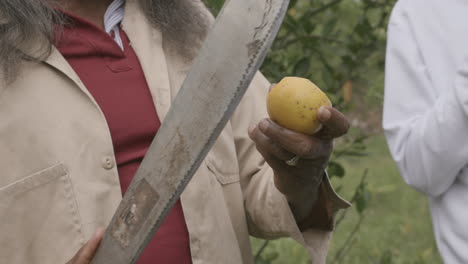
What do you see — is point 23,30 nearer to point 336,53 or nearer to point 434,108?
point 434,108

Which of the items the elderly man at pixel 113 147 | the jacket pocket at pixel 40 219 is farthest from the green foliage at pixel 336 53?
the jacket pocket at pixel 40 219

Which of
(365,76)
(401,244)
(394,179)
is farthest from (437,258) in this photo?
(365,76)

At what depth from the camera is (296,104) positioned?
1.75 meters

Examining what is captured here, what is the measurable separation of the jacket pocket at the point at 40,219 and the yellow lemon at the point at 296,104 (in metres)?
0.48

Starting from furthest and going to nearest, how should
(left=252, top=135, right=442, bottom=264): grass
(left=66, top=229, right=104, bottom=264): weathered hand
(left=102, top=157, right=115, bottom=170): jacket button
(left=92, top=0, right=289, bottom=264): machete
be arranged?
1. (left=252, top=135, right=442, bottom=264): grass
2. (left=102, top=157, right=115, bottom=170): jacket button
3. (left=66, top=229, right=104, bottom=264): weathered hand
4. (left=92, top=0, right=289, bottom=264): machete

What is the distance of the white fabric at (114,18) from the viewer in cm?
196

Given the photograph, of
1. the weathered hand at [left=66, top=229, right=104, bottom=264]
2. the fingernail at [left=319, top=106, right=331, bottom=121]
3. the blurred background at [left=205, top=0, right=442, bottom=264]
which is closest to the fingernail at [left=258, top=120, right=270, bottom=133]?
the fingernail at [left=319, top=106, right=331, bottom=121]

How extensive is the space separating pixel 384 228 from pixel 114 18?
4415mm

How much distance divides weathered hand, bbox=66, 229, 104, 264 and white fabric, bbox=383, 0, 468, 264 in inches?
Answer: 30.9

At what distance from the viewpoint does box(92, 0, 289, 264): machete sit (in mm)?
1444

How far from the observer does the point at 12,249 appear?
174cm

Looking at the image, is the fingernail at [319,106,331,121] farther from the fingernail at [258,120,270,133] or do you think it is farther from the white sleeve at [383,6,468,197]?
the white sleeve at [383,6,468,197]

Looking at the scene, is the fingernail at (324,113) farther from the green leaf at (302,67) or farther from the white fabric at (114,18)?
the green leaf at (302,67)

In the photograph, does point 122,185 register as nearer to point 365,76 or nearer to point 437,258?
point 365,76
